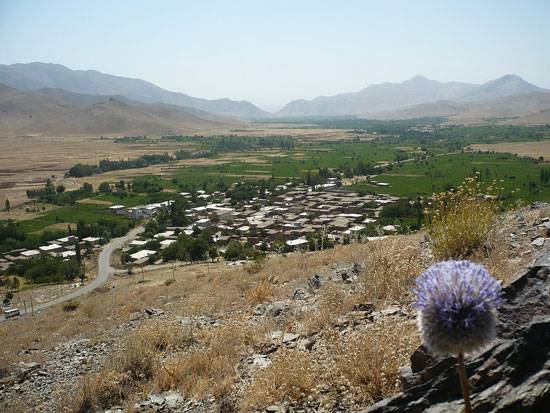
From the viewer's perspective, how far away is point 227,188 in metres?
112

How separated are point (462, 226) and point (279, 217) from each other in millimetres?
68996

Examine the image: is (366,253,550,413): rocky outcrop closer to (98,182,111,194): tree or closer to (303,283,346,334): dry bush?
(303,283,346,334): dry bush

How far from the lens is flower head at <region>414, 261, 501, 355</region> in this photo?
293 centimetres

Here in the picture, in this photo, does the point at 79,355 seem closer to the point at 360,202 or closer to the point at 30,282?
the point at 30,282

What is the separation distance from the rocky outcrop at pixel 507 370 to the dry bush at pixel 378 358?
Result: 0.67 meters

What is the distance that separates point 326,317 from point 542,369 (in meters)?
4.66

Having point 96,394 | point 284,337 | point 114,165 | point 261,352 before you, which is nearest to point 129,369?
point 96,394

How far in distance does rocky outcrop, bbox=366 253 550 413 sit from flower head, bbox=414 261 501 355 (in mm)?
1065

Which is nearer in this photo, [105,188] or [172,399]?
[172,399]

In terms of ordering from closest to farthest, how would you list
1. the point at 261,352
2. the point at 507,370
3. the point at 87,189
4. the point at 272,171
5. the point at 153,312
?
1. the point at 507,370
2. the point at 261,352
3. the point at 153,312
4. the point at 87,189
5. the point at 272,171

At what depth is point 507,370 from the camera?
3.87 meters

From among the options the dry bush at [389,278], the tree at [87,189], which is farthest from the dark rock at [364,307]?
the tree at [87,189]

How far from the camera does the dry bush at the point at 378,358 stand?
541 cm

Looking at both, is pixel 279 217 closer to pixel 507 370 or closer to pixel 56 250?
pixel 56 250
